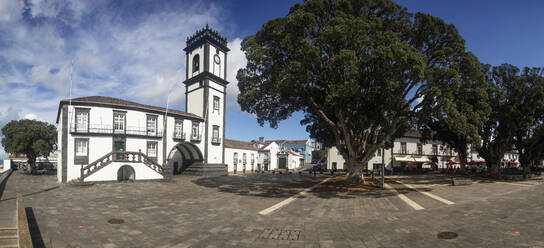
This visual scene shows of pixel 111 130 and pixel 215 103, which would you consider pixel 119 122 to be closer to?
pixel 111 130

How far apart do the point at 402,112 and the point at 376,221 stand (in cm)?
1180

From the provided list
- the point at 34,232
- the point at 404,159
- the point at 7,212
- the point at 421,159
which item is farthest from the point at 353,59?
the point at 421,159

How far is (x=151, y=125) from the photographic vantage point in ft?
97.3

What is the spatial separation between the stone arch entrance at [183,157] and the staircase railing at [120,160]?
7347 mm

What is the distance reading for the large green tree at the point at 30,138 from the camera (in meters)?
37.7

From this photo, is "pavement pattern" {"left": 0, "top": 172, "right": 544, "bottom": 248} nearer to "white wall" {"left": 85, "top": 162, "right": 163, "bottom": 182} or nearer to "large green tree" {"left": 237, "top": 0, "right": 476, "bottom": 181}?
"large green tree" {"left": 237, "top": 0, "right": 476, "bottom": 181}

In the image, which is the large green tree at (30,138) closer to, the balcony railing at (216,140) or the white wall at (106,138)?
the white wall at (106,138)

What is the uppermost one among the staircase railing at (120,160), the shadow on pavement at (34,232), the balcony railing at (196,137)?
the balcony railing at (196,137)

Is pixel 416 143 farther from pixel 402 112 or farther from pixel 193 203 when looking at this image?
pixel 193 203

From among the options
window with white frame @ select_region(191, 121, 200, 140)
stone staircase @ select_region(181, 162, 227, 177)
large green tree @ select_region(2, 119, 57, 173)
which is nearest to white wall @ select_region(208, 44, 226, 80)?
window with white frame @ select_region(191, 121, 200, 140)

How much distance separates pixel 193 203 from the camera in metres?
13.2

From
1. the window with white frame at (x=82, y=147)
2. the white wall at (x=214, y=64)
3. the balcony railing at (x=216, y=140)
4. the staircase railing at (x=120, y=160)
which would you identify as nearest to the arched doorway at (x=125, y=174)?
the staircase railing at (x=120, y=160)

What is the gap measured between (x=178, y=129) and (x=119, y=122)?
675 centimetres

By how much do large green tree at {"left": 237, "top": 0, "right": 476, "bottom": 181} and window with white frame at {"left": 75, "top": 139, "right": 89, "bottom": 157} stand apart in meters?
17.7
